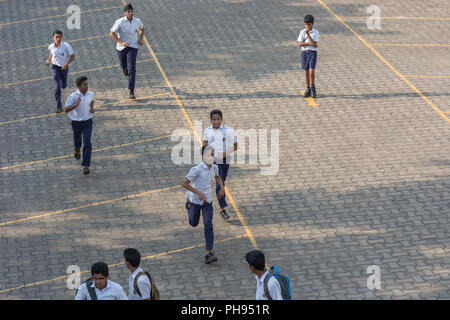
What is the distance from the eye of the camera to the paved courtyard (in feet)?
35.2

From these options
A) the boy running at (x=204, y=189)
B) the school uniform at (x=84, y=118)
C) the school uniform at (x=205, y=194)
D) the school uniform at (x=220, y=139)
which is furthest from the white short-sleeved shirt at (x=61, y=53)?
the school uniform at (x=205, y=194)

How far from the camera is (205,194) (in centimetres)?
1048

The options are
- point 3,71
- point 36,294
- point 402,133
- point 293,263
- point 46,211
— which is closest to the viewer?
point 36,294

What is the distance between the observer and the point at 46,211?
40.1 feet

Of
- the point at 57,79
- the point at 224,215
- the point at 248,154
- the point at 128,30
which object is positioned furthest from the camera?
the point at 128,30

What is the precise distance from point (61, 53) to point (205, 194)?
6.48 m

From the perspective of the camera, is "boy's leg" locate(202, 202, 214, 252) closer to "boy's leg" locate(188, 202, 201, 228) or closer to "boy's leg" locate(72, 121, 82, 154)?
"boy's leg" locate(188, 202, 201, 228)

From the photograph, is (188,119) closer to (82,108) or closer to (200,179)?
(82,108)

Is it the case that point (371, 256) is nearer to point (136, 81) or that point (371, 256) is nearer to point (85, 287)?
point (85, 287)

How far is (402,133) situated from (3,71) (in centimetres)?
985

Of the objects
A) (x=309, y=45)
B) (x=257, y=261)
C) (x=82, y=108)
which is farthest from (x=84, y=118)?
(x=257, y=261)

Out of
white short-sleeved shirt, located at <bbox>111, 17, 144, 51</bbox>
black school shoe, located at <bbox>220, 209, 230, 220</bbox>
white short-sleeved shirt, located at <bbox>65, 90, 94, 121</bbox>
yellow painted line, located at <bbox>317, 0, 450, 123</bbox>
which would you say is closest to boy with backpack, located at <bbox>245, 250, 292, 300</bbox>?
black school shoe, located at <bbox>220, 209, 230, 220</bbox>

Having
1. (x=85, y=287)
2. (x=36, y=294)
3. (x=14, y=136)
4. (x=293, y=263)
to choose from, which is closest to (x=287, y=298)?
(x=85, y=287)
